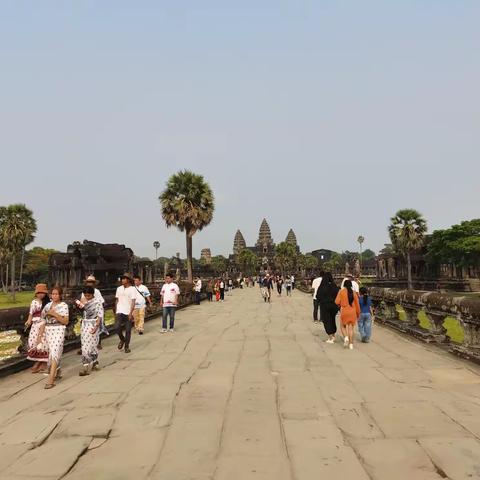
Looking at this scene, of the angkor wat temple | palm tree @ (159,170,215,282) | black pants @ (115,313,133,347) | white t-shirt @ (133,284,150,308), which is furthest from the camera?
the angkor wat temple

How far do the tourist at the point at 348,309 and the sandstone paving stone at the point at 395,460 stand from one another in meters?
5.83

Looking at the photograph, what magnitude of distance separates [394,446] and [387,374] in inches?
132

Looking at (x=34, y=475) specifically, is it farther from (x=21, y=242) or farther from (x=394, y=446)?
(x=21, y=242)

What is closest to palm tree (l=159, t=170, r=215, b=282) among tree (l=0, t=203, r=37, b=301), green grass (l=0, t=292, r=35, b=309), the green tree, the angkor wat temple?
green grass (l=0, t=292, r=35, b=309)

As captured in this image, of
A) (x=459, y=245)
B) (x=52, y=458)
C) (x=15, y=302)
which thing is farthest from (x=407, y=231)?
(x=52, y=458)

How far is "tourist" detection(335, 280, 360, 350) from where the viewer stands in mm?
10023

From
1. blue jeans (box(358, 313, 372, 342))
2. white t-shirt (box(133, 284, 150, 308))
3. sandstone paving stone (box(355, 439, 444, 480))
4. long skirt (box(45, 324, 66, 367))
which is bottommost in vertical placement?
sandstone paving stone (box(355, 439, 444, 480))

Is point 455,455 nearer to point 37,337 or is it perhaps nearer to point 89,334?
point 89,334

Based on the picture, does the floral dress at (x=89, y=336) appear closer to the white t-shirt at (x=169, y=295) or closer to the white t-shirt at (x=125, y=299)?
the white t-shirt at (x=125, y=299)

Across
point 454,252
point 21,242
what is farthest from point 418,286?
point 21,242

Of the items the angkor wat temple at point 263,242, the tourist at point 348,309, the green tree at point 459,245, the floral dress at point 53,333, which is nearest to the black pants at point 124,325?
the floral dress at point 53,333

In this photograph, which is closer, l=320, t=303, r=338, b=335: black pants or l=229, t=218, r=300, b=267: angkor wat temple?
l=320, t=303, r=338, b=335: black pants

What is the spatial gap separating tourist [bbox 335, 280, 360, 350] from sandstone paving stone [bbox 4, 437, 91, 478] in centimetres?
673

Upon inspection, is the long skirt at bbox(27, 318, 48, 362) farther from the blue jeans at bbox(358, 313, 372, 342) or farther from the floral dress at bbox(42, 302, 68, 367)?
the blue jeans at bbox(358, 313, 372, 342)
